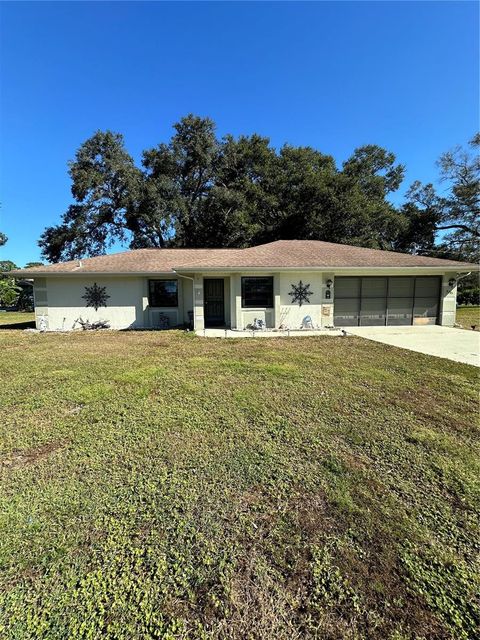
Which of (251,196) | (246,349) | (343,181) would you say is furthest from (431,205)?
(246,349)

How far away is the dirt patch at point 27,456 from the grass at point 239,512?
2 centimetres

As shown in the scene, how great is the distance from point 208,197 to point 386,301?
612 inches

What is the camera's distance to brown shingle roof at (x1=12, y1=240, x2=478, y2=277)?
11.1m

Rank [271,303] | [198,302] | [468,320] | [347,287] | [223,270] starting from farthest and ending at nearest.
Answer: [468,320] < [347,287] < [271,303] < [198,302] < [223,270]

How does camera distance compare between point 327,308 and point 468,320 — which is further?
point 468,320

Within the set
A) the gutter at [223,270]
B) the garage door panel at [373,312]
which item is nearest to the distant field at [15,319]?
the gutter at [223,270]

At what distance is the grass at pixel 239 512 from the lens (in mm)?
1628

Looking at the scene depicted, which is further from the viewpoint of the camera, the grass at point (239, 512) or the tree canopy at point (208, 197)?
the tree canopy at point (208, 197)

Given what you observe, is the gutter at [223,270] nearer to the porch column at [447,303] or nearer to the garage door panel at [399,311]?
the porch column at [447,303]

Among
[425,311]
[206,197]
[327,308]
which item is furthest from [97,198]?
[425,311]

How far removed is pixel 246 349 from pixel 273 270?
404cm

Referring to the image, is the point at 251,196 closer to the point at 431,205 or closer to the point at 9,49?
the point at 9,49

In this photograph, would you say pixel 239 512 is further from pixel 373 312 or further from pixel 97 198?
pixel 97 198

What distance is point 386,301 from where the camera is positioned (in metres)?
12.4
